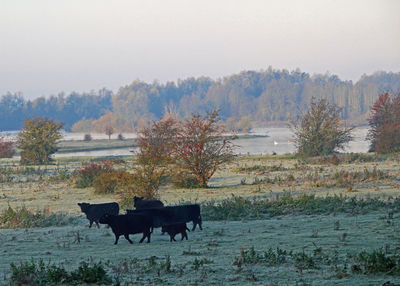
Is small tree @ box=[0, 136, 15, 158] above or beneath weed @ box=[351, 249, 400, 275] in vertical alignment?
above

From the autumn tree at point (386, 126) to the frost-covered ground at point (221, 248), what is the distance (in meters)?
30.0

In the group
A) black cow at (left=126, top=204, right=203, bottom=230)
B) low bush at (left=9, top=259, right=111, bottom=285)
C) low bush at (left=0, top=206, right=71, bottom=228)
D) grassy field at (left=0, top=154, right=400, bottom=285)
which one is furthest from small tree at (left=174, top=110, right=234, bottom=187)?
low bush at (left=9, top=259, right=111, bottom=285)

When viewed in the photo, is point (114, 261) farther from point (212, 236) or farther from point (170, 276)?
point (212, 236)

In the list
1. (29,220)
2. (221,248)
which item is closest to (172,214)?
(221,248)

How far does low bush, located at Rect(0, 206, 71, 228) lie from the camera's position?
17.4 metres

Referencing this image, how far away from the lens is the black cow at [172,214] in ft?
45.4

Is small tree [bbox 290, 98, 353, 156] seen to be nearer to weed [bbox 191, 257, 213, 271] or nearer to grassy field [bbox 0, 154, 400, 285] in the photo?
grassy field [bbox 0, 154, 400, 285]

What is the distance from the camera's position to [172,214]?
1408cm

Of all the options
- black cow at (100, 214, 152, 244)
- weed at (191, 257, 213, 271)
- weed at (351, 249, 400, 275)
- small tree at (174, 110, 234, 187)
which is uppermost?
small tree at (174, 110, 234, 187)

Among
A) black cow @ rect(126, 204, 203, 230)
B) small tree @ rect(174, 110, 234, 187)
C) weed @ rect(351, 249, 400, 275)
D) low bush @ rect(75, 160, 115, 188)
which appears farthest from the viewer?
low bush @ rect(75, 160, 115, 188)

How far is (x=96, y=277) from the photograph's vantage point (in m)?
8.95

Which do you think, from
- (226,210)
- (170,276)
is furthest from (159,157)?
(170,276)

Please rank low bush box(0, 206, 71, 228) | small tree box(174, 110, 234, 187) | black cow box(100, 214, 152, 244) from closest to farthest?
black cow box(100, 214, 152, 244) < low bush box(0, 206, 71, 228) < small tree box(174, 110, 234, 187)

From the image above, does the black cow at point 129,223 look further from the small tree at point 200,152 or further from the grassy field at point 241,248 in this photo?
the small tree at point 200,152
